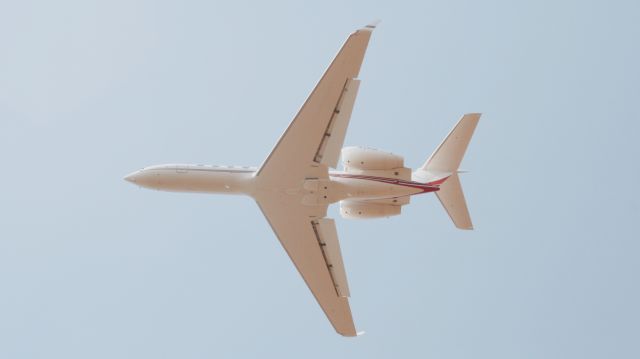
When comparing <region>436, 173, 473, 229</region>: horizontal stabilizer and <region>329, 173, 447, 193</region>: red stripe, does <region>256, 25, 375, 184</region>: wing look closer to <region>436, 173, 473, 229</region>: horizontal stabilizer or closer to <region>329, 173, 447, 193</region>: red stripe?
<region>329, 173, 447, 193</region>: red stripe

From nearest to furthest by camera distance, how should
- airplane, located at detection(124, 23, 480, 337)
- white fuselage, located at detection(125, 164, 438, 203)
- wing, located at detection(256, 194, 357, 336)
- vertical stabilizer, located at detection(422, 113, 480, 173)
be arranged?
airplane, located at detection(124, 23, 480, 337), white fuselage, located at detection(125, 164, 438, 203), wing, located at detection(256, 194, 357, 336), vertical stabilizer, located at detection(422, 113, 480, 173)

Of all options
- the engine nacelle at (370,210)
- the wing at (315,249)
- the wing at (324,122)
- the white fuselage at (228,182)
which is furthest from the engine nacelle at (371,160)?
the wing at (315,249)

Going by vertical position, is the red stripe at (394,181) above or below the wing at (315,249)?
above

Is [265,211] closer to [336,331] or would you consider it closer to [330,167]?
[330,167]

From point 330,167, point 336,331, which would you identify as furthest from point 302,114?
point 336,331

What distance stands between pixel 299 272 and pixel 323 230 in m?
2.93

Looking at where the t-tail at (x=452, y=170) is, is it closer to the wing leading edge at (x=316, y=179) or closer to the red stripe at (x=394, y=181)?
the red stripe at (x=394, y=181)

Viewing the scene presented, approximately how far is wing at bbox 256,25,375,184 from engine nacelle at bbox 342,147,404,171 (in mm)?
1705

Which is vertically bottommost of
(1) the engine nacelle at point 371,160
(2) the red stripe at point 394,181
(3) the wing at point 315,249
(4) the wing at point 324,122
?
(3) the wing at point 315,249

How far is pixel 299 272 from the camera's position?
147 ft

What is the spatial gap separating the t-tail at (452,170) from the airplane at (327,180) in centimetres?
6

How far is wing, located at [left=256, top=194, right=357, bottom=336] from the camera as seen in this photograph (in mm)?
43281

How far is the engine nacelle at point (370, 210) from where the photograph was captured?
44.7 meters

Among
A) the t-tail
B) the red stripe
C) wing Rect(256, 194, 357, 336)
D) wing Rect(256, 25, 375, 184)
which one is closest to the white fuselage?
the red stripe
